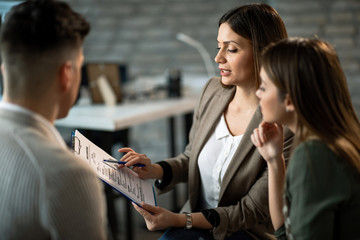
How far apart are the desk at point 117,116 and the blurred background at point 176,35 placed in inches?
22.2

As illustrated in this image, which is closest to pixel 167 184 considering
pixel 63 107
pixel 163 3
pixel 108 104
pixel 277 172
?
A: pixel 277 172

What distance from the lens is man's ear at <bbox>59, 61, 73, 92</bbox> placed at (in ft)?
2.84

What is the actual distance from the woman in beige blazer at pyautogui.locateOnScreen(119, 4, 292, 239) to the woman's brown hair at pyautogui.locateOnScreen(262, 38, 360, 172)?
35cm

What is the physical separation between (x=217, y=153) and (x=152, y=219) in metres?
0.35

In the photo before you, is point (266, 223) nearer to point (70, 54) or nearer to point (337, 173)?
point (337, 173)

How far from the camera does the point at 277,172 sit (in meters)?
1.12

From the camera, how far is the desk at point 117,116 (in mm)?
2205

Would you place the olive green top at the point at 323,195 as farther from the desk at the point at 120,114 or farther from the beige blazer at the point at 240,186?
the desk at the point at 120,114

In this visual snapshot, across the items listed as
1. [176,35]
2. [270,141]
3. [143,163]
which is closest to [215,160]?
[143,163]

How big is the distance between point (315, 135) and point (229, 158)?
19.0 inches

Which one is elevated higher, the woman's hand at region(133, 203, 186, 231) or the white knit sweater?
the white knit sweater

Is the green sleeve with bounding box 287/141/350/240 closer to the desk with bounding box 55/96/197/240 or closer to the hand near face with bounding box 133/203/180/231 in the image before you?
the hand near face with bounding box 133/203/180/231

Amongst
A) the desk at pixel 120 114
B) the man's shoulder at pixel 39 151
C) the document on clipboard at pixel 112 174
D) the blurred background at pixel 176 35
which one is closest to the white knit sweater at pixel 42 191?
the man's shoulder at pixel 39 151

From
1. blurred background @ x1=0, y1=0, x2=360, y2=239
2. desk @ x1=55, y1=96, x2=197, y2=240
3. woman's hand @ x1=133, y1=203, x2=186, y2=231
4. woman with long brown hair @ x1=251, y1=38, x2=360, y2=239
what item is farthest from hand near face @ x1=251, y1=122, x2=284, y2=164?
blurred background @ x1=0, y1=0, x2=360, y2=239
